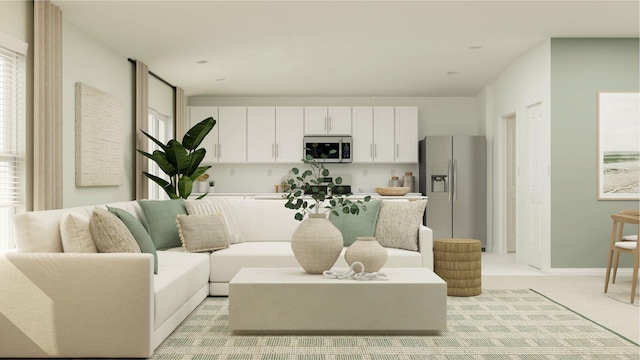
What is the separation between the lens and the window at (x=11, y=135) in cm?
423

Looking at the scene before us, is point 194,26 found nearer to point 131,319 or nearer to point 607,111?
point 131,319

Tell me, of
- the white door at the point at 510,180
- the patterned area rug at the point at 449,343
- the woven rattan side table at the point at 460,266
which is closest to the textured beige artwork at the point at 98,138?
the patterned area rug at the point at 449,343

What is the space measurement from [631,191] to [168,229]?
4664 millimetres

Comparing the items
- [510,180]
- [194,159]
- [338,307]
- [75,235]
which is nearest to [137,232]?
[75,235]

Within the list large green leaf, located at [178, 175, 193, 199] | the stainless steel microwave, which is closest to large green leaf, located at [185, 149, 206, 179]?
large green leaf, located at [178, 175, 193, 199]

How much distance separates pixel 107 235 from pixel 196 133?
3661mm

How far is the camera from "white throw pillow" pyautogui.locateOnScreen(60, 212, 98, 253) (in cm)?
334

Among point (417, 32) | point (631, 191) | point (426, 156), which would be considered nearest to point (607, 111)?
point (631, 191)

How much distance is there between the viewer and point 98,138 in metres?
5.65

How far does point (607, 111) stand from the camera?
605cm

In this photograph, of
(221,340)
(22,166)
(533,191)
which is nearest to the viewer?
(221,340)

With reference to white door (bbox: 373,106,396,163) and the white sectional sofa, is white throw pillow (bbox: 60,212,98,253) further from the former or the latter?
white door (bbox: 373,106,396,163)

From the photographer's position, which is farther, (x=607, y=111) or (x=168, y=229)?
(x=607, y=111)

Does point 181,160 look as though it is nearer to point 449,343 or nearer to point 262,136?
point 262,136
